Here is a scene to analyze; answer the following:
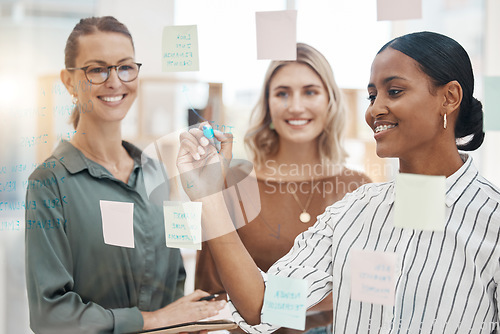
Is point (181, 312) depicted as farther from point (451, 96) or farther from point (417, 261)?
point (451, 96)

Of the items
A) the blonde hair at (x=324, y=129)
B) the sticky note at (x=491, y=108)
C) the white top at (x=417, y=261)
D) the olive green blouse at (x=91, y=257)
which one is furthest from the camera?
the olive green blouse at (x=91, y=257)

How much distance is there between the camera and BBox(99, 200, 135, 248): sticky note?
1.26 m

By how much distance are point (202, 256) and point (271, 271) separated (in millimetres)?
212

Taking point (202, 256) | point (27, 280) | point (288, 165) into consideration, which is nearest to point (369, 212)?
point (288, 165)

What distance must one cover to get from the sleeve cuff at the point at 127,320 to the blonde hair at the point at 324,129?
533 mm

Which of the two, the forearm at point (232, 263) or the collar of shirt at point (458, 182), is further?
the forearm at point (232, 263)

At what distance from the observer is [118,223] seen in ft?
4.14

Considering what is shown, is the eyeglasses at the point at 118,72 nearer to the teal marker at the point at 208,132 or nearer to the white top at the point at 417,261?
the teal marker at the point at 208,132

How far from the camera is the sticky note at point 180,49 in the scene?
1212 millimetres

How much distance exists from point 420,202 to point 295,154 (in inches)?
12.9

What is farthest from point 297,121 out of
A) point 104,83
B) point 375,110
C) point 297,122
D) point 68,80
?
point 68,80

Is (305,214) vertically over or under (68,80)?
under

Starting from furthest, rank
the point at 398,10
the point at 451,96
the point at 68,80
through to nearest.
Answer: the point at 68,80
the point at 398,10
the point at 451,96

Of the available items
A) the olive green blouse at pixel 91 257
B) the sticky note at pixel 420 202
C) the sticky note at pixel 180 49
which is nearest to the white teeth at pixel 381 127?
the sticky note at pixel 420 202
